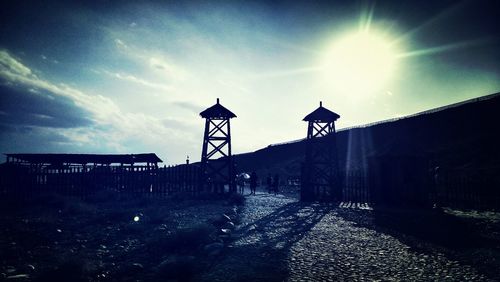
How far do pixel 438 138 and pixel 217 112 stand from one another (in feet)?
88.7

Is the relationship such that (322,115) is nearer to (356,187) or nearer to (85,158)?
(356,187)

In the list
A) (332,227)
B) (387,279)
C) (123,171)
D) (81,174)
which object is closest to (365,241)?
(332,227)

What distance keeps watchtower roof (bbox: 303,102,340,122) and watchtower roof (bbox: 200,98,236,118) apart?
5902 millimetres

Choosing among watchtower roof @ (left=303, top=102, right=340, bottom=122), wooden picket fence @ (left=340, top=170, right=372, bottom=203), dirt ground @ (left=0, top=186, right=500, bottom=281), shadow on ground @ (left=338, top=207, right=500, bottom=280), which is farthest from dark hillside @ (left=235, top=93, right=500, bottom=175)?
dirt ground @ (left=0, top=186, right=500, bottom=281)

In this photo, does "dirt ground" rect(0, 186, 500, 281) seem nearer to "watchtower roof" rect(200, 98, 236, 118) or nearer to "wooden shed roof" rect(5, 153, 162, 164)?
"watchtower roof" rect(200, 98, 236, 118)

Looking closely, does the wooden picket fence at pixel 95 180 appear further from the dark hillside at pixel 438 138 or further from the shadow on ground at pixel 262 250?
the dark hillside at pixel 438 138

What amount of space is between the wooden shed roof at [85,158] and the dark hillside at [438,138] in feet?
60.7

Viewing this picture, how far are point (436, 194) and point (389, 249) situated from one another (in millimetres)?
9542

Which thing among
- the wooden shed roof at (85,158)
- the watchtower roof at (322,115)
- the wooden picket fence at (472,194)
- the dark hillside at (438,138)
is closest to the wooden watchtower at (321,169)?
the watchtower roof at (322,115)

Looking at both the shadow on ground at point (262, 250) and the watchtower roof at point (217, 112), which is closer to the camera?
the shadow on ground at point (262, 250)

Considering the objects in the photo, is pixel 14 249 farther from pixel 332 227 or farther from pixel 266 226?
pixel 332 227

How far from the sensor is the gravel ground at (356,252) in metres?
4.93

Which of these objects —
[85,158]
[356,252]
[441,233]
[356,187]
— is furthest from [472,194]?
[85,158]

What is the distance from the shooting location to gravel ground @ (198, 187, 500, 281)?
16.2 ft
